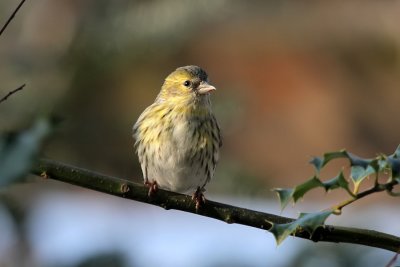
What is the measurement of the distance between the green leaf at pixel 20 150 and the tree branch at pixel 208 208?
2.54 ft

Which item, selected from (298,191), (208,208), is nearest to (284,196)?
(298,191)

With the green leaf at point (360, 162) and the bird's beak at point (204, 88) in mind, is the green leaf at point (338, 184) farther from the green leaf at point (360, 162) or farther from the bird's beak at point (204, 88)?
the bird's beak at point (204, 88)

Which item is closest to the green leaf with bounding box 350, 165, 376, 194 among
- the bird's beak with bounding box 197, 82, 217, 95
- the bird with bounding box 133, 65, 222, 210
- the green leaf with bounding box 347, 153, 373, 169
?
the green leaf with bounding box 347, 153, 373, 169

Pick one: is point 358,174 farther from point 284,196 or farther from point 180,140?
point 180,140

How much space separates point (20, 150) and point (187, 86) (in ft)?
10.3

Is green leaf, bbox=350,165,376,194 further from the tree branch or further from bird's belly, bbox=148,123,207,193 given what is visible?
bird's belly, bbox=148,123,207,193

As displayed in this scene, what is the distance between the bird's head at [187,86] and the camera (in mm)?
4434

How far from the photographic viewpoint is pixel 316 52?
10016 millimetres

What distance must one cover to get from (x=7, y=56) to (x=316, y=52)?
5109 millimetres

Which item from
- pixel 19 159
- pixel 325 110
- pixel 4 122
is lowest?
pixel 325 110

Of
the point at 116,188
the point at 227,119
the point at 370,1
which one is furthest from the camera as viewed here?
the point at 370,1

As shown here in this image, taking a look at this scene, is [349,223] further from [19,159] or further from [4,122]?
[19,159]

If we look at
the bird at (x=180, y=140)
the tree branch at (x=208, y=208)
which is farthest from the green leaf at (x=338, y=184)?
the bird at (x=180, y=140)

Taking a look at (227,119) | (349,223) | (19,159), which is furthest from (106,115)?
(19,159)
